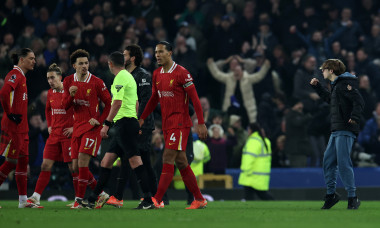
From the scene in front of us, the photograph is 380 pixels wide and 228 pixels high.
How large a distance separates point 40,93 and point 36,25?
3492 millimetres

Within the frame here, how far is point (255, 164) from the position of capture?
59.0 feet

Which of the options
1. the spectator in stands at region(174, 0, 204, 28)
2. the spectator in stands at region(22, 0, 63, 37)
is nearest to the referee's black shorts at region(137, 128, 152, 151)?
the spectator in stands at region(22, 0, 63, 37)

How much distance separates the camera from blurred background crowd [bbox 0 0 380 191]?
1948cm

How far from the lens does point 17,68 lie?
1240 cm

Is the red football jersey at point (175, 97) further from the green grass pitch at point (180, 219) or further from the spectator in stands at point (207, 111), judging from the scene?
the spectator in stands at point (207, 111)

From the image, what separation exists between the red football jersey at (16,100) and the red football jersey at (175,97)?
2.24 m

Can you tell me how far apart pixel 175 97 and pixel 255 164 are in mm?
→ 6802

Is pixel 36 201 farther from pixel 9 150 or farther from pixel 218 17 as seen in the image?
pixel 218 17

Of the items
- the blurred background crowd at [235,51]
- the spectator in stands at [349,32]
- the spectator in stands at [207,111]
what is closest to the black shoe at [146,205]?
the blurred background crowd at [235,51]

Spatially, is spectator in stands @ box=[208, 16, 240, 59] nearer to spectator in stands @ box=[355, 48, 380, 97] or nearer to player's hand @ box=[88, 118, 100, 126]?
spectator in stands @ box=[355, 48, 380, 97]

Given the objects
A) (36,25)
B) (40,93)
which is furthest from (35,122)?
(36,25)

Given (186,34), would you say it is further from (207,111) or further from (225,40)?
(207,111)

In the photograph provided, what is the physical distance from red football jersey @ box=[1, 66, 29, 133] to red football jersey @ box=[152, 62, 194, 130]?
2.24 meters

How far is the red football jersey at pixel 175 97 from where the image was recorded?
1146 centimetres
